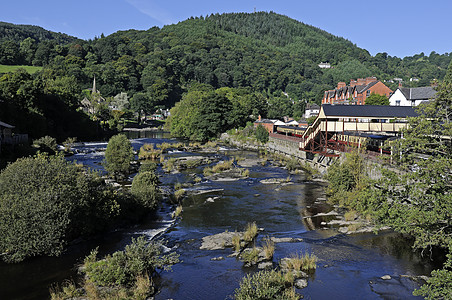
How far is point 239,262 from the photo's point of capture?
18.9 m

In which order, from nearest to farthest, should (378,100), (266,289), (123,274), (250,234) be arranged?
(266,289) → (123,274) → (250,234) → (378,100)

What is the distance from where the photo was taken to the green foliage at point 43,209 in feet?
58.8

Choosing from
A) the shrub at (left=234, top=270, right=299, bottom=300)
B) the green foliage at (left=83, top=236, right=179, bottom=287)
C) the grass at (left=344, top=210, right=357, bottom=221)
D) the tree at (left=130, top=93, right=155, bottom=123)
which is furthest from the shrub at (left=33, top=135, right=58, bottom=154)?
the tree at (left=130, top=93, right=155, bottom=123)

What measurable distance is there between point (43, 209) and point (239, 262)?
1081cm

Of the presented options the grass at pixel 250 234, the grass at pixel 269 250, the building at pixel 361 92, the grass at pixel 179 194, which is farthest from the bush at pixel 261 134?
the grass at pixel 269 250

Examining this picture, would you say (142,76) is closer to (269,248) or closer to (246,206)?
(246,206)

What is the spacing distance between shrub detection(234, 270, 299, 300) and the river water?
4.14 feet

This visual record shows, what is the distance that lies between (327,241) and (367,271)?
14.0 ft

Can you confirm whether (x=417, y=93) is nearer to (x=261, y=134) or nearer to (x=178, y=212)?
(x=261, y=134)

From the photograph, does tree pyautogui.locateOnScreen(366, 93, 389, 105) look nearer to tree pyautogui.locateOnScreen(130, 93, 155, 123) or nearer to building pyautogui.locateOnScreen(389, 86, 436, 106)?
building pyautogui.locateOnScreen(389, 86, 436, 106)

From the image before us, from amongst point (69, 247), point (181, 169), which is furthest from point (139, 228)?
point (181, 169)

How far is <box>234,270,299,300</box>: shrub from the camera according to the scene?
13.6 m

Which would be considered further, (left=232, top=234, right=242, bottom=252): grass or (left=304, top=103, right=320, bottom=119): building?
(left=304, top=103, right=320, bottom=119): building

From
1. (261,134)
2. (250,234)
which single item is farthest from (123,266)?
(261,134)
